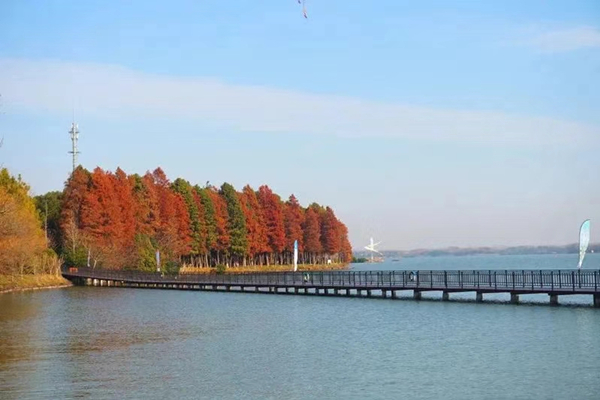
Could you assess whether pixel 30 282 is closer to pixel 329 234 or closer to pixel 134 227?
pixel 134 227

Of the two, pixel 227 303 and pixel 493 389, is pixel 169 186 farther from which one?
pixel 493 389

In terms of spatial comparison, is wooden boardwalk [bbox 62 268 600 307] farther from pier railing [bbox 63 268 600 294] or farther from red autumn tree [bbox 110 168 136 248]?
red autumn tree [bbox 110 168 136 248]

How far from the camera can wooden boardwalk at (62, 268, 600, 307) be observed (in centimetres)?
4781

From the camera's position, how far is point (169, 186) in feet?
395

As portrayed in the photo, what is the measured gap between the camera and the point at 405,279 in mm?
59156

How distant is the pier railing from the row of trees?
5.88 metres

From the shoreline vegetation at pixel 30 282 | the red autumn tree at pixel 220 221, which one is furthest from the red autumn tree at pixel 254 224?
the shoreline vegetation at pixel 30 282

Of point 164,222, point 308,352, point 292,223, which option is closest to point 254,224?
point 292,223

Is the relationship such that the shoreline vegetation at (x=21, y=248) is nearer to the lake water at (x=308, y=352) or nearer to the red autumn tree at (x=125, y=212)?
the red autumn tree at (x=125, y=212)

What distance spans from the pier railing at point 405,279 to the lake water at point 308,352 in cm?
215

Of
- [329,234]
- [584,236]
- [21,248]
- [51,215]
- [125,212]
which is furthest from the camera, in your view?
[329,234]

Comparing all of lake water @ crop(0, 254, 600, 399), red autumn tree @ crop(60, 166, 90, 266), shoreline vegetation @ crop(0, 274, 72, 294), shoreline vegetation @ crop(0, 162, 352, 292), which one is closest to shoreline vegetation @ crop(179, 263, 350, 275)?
shoreline vegetation @ crop(0, 162, 352, 292)

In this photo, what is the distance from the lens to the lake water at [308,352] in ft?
78.5

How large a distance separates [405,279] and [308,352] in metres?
28.3
